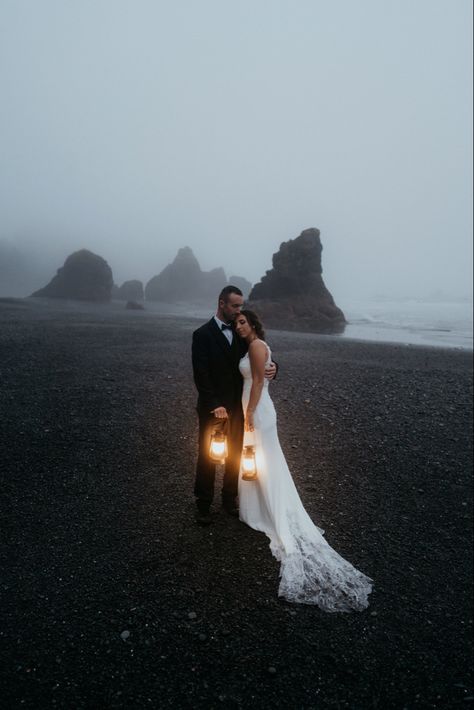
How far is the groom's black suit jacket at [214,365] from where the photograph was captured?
514 cm

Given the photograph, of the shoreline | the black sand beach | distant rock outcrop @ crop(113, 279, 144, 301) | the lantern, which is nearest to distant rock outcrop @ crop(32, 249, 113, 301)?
distant rock outcrop @ crop(113, 279, 144, 301)

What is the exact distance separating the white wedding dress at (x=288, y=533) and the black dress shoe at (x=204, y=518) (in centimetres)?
48

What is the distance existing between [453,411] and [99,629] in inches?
423

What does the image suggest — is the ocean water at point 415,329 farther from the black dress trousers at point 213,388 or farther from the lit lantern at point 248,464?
the lit lantern at point 248,464

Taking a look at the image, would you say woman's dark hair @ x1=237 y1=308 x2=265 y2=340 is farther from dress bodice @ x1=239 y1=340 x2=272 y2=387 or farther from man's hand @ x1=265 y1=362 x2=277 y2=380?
man's hand @ x1=265 y1=362 x2=277 y2=380

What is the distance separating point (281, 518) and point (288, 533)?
20cm

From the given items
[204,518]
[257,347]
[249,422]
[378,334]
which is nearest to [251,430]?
[249,422]

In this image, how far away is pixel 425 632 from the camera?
14.6 feet

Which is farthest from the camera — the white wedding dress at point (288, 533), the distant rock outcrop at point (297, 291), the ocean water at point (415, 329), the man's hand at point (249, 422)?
the distant rock outcrop at point (297, 291)

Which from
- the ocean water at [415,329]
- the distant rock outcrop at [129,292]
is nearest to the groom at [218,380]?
the ocean water at [415,329]

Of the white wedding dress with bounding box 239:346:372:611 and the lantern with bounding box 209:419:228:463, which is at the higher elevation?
the lantern with bounding box 209:419:228:463

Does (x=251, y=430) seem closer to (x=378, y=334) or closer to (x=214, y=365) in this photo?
(x=214, y=365)

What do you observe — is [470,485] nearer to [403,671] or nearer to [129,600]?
[403,671]

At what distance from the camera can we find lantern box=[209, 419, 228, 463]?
16.2ft
